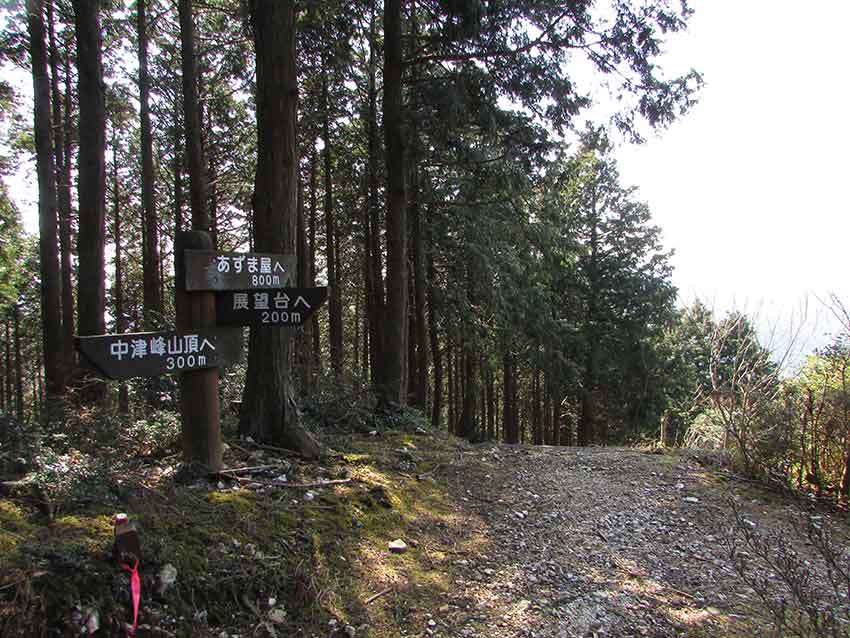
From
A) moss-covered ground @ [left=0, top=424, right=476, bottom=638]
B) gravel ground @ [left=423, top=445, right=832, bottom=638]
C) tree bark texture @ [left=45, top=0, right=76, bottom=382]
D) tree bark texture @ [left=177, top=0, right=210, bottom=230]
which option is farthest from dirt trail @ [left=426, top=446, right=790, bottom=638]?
tree bark texture @ [left=45, top=0, right=76, bottom=382]

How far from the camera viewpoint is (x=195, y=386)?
4262 millimetres

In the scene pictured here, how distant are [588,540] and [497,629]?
5.63 ft

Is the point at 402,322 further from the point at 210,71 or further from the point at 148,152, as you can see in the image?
the point at 210,71

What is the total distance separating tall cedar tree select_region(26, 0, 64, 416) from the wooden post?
6.43 metres

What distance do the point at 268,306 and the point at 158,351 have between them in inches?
37.2

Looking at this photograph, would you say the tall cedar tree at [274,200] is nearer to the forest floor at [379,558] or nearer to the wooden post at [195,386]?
the forest floor at [379,558]

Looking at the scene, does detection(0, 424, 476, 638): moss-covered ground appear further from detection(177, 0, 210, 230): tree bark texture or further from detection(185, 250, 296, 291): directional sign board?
detection(177, 0, 210, 230): tree bark texture

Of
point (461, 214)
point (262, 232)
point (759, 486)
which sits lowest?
point (759, 486)

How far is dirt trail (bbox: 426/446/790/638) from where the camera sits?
332cm

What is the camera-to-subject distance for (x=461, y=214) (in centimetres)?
1276

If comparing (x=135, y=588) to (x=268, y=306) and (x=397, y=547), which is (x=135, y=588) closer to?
(x=397, y=547)

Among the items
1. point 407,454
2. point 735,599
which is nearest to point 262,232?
point 407,454

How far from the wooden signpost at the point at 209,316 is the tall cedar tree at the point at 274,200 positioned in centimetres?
94

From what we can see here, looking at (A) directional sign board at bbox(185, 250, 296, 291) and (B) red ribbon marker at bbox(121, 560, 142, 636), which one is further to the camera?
(A) directional sign board at bbox(185, 250, 296, 291)
